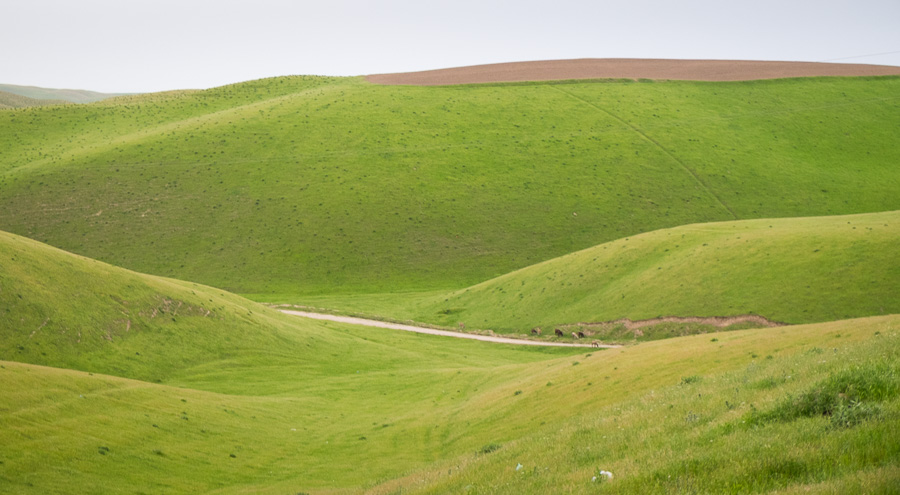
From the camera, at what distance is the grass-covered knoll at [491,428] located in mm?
10656

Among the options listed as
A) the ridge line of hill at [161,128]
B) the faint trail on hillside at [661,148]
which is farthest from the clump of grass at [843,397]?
the ridge line of hill at [161,128]

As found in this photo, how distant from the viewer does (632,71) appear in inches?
5408

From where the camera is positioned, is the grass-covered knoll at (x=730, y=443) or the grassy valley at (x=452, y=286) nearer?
the grass-covered knoll at (x=730, y=443)

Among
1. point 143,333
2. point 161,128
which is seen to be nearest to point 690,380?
point 143,333

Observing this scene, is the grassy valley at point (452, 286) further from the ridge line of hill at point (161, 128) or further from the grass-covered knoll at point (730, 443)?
the ridge line of hill at point (161, 128)

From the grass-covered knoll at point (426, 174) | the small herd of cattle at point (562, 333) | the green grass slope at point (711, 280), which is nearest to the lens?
the green grass slope at point (711, 280)

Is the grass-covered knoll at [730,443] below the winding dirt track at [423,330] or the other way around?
the other way around

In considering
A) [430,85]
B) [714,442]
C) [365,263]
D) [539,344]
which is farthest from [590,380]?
[430,85]

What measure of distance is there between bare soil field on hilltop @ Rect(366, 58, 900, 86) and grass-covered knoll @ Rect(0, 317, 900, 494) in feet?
343

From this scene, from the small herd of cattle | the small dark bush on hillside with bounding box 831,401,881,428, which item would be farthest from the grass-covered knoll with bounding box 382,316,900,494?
the small herd of cattle

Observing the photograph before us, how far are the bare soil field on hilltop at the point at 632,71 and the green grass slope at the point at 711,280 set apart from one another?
74.8 metres

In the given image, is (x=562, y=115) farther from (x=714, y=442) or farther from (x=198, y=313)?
(x=714, y=442)

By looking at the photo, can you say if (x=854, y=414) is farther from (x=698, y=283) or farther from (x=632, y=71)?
(x=632, y=71)

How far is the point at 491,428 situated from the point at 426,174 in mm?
75917
